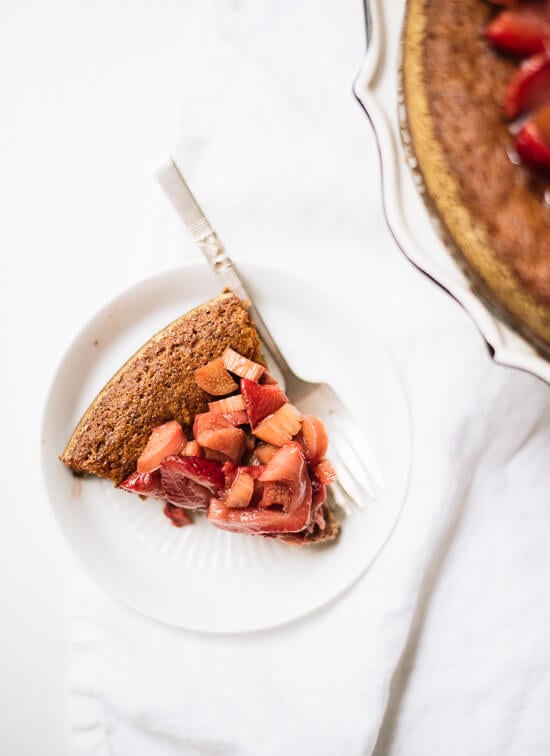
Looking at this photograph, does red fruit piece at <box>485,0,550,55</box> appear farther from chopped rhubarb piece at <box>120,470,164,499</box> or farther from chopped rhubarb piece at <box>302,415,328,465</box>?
chopped rhubarb piece at <box>120,470,164,499</box>

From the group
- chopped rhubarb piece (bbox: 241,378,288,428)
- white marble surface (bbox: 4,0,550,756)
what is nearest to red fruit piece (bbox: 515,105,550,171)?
white marble surface (bbox: 4,0,550,756)

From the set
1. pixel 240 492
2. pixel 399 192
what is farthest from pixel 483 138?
pixel 240 492

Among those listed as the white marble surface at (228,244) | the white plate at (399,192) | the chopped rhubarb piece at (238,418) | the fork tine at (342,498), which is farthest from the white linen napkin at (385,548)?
the white plate at (399,192)

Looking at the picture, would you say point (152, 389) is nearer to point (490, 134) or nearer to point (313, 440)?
point (313, 440)

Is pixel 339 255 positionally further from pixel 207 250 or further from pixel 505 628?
pixel 505 628

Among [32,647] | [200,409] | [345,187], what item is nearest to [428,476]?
[200,409]
